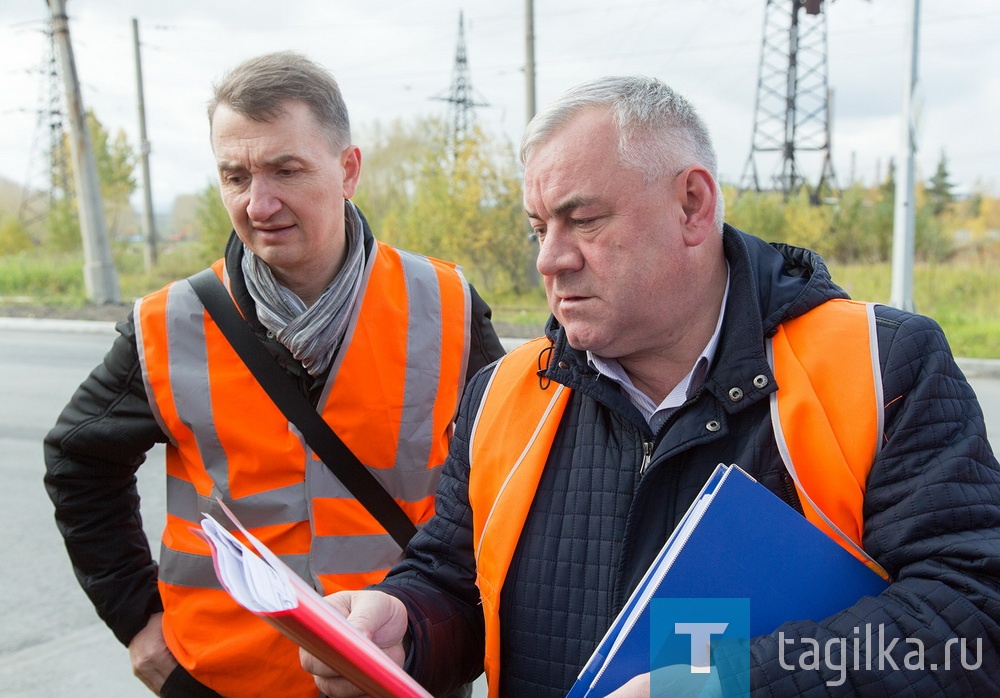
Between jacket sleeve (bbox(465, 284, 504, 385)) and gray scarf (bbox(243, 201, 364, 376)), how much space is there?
1.15 feet

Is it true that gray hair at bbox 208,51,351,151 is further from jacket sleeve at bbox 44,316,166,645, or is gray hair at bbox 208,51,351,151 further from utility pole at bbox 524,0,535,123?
utility pole at bbox 524,0,535,123

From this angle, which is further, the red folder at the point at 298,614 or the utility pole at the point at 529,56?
the utility pole at the point at 529,56

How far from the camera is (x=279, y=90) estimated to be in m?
2.26

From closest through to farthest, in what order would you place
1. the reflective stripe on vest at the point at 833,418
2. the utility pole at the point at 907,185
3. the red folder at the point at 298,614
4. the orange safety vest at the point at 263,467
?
1. the red folder at the point at 298,614
2. the reflective stripe on vest at the point at 833,418
3. the orange safety vest at the point at 263,467
4. the utility pole at the point at 907,185

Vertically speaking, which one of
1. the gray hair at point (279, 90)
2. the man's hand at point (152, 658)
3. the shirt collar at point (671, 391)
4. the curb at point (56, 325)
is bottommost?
the curb at point (56, 325)

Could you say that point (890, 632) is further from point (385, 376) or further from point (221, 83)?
point (221, 83)

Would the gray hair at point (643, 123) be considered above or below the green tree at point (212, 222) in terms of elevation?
above

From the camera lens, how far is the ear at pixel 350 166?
8.21 feet

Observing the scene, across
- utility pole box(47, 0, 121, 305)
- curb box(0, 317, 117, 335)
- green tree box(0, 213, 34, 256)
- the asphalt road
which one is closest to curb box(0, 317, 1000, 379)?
curb box(0, 317, 117, 335)

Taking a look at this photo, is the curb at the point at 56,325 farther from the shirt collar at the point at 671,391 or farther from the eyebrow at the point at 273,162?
the shirt collar at the point at 671,391

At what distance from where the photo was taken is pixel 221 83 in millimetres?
2285

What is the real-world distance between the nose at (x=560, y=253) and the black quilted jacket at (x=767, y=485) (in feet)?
0.58

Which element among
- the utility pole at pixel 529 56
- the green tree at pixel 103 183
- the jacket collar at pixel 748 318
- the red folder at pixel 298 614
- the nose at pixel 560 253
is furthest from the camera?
the green tree at pixel 103 183
